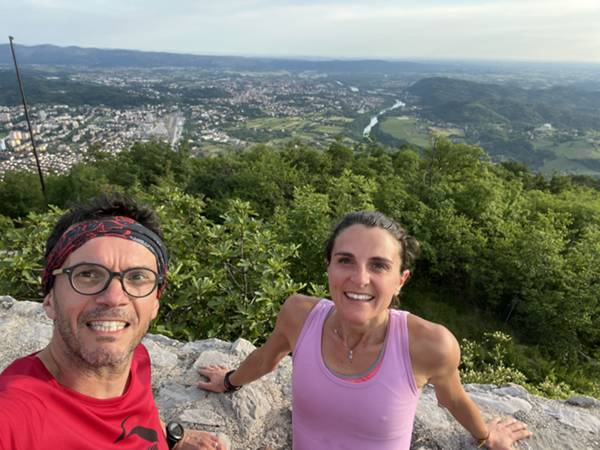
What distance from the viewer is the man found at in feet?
4.75

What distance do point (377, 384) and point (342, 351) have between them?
9.7 inches

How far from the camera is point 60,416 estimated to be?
1483 millimetres

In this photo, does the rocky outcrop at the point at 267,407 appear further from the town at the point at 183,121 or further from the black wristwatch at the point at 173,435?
the town at the point at 183,121

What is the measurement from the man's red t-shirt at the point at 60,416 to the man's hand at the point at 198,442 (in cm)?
55

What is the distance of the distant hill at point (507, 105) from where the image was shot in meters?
97.7

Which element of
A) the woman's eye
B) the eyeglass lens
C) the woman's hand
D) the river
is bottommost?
the river

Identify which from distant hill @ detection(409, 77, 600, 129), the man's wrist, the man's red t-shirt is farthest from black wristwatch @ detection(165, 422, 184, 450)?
distant hill @ detection(409, 77, 600, 129)

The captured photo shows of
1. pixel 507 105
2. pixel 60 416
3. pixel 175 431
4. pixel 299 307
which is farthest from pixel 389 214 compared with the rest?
pixel 507 105

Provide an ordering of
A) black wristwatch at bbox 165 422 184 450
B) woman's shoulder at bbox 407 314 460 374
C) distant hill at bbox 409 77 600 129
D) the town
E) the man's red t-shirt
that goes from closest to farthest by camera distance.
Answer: the man's red t-shirt
woman's shoulder at bbox 407 314 460 374
black wristwatch at bbox 165 422 184 450
the town
distant hill at bbox 409 77 600 129

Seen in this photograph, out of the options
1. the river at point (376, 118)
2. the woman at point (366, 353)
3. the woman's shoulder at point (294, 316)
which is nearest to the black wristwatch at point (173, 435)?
the woman at point (366, 353)

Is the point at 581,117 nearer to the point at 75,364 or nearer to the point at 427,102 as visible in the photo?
the point at 427,102

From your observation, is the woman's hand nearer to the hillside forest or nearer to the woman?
the woman

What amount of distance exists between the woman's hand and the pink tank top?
97cm

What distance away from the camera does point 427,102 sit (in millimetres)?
123688
